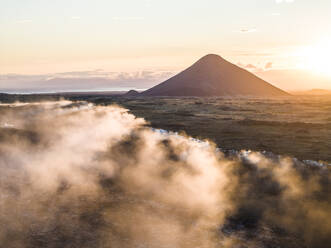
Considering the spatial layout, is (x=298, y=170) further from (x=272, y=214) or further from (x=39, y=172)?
(x=39, y=172)

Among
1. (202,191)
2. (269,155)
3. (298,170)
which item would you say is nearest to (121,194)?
(202,191)

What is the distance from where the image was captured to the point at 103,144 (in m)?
33.7

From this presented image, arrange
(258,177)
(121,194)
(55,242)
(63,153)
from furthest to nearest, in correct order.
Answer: (63,153), (258,177), (121,194), (55,242)

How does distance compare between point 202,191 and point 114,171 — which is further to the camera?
point 114,171

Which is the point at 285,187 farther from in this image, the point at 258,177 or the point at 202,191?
the point at 202,191

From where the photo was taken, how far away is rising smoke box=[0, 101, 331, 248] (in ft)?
43.5

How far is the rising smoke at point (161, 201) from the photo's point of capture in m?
13.3

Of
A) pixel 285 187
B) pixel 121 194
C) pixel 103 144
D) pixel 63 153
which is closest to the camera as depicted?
pixel 121 194

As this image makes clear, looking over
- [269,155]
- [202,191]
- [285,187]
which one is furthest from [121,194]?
[269,155]

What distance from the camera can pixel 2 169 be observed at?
22.9m

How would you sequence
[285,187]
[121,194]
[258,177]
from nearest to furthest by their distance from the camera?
1. [121,194]
2. [285,187]
3. [258,177]

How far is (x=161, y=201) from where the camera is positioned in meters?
16.8

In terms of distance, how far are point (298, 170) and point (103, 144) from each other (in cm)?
1710

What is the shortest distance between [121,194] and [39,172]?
21.3 ft
